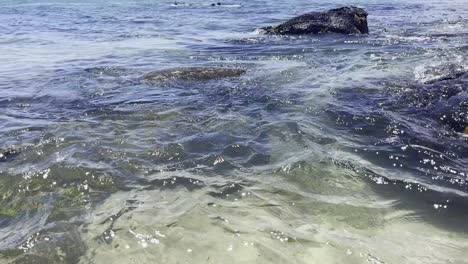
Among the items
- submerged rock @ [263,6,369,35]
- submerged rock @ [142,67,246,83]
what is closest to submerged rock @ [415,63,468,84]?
submerged rock @ [142,67,246,83]

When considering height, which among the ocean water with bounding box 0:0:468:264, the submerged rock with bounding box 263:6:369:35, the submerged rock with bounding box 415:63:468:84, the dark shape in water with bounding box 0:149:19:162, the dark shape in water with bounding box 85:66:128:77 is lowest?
the ocean water with bounding box 0:0:468:264

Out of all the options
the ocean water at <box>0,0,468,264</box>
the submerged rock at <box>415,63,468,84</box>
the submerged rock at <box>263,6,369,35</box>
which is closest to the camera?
the ocean water at <box>0,0,468,264</box>

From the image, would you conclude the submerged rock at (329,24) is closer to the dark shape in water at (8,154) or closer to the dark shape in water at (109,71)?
the dark shape in water at (109,71)

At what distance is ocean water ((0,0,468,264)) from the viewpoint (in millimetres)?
4078

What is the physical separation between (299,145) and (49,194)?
3.48 m

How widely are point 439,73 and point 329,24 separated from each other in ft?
27.7

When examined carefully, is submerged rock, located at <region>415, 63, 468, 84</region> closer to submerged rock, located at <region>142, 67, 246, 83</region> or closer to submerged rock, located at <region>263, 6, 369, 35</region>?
submerged rock, located at <region>142, 67, 246, 83</region>

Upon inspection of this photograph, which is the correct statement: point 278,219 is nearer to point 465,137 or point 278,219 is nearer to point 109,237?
point 109,237

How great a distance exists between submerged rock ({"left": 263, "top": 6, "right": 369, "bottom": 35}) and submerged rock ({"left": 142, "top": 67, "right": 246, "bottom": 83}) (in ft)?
24.5

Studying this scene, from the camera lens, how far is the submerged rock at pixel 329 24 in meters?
17.2

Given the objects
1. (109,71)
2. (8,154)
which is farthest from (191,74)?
(8,154)

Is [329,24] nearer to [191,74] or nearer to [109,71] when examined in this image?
[191,74]

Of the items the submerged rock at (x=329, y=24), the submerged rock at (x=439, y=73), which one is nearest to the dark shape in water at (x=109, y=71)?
the submerged rock at (x=439, y=73)

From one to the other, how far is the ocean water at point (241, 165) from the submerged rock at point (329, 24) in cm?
557
